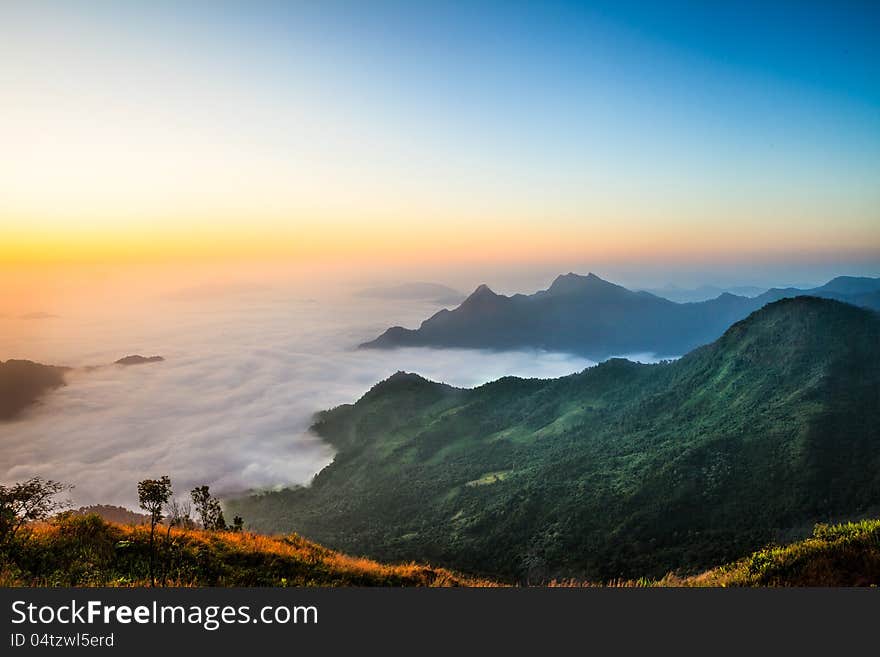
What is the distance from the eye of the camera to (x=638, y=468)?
308ft

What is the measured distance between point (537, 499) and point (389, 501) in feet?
158

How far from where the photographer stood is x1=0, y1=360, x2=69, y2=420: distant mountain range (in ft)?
557

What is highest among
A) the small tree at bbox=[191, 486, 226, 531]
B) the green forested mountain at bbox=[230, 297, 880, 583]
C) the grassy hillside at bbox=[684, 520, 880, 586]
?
the grassy hillside at bbox=[684, 520, 880, 586]

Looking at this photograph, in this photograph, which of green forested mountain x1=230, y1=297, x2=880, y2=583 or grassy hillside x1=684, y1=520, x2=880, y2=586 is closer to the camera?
grassy hillside x1=684, y1=520, x2=880, y2=586

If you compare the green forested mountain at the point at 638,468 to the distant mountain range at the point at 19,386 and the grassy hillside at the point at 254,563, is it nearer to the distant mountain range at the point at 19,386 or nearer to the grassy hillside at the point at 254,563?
the grassy hillside at the point at 254,563

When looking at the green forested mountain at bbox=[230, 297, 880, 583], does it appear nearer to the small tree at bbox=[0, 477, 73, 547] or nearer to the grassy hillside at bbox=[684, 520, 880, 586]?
the grassy hillside at bbox=[684, 520, 880, 586]

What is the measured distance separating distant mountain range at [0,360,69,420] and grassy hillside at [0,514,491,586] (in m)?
208

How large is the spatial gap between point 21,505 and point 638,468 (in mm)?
101188

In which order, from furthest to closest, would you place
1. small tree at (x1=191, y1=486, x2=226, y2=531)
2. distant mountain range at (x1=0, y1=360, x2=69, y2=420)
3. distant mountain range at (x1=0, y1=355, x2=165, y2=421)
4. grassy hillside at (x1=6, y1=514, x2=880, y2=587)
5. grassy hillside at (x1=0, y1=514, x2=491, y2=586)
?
distant mountain range at (x1=0, y1=360, x2=69, y2=420) → distant mountain range at (x1=0, y1=355, x2=165, y2=421) → small tree at (x1=191, y1=486, x2=226, y2=531) → grassy hillside at (x1=0, y1=514, x2=491, y2=586) → grassy hillside at (x1=6, y1=514, x2=880, y2=587)

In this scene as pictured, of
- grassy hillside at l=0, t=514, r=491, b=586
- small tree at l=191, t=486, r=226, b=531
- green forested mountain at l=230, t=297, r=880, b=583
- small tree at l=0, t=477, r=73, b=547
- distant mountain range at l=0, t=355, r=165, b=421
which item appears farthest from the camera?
distant mountain range at l=0, t=355, r=165, b=421

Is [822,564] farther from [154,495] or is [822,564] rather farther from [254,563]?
[154,495]

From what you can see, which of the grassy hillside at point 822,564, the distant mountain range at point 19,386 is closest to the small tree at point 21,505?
the grassy hillside at point 822,564

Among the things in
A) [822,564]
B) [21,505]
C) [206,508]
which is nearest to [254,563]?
[21,505]

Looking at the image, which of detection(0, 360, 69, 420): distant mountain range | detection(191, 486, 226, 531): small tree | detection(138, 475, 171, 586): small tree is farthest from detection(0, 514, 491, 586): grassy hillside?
detection(0, 360, 69, 420): distant mountain range
